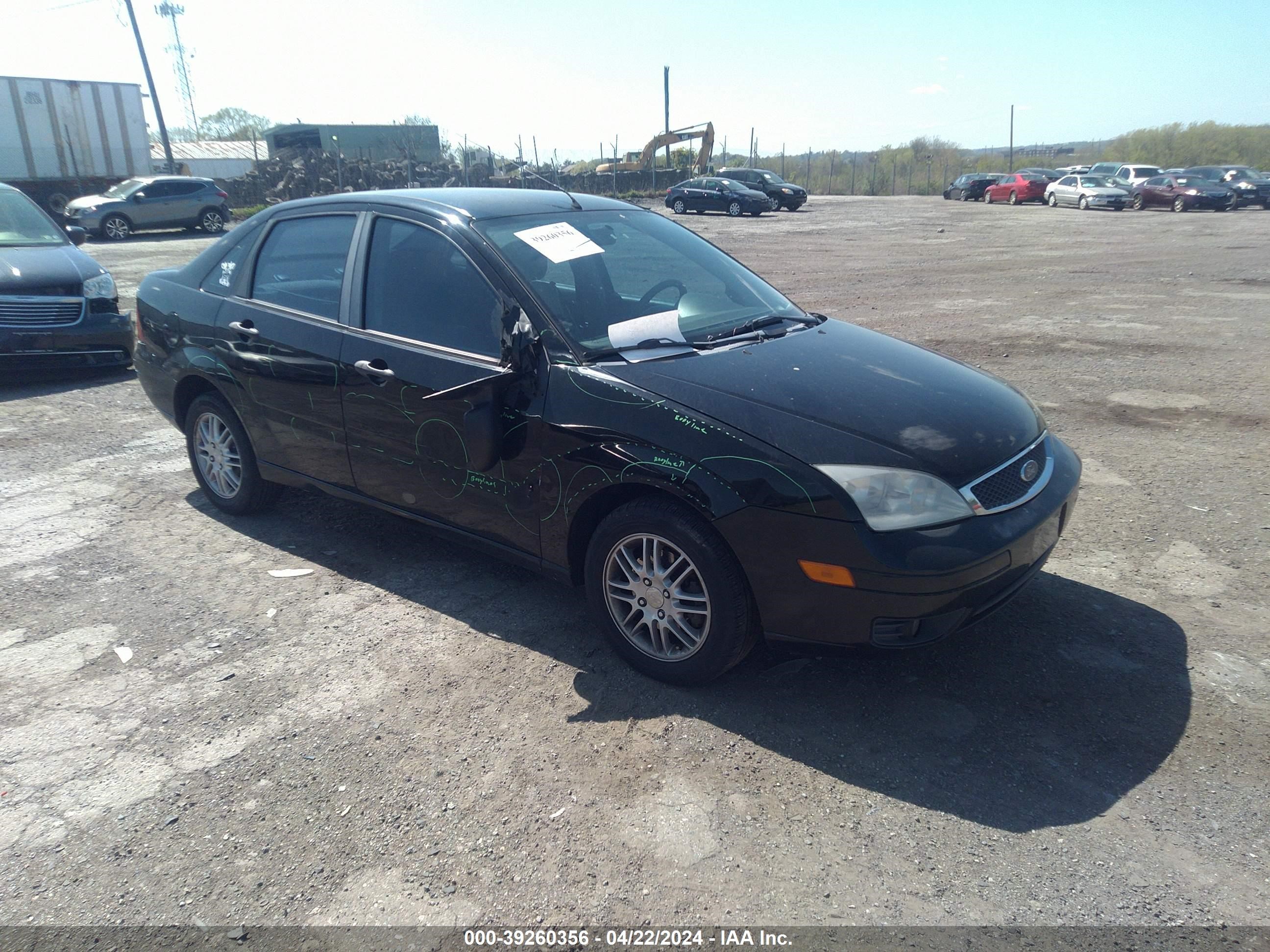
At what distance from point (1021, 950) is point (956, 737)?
90 cm

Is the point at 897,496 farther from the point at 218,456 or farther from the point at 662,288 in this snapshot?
the point at 218,456

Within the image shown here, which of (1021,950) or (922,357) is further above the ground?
(922,357)

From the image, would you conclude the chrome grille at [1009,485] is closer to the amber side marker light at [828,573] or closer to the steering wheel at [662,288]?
the amber side marker light at [828,573]

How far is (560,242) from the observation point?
400 centimetres

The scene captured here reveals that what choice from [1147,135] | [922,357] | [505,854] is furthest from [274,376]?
[1147,135]

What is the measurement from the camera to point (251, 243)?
485 centimetres

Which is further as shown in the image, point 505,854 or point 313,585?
point 313,585

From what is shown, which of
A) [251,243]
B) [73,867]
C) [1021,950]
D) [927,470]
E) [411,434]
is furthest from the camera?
[251,243]

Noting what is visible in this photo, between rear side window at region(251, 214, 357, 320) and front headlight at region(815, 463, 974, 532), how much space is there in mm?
2627

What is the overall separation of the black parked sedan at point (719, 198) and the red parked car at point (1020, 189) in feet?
38.0

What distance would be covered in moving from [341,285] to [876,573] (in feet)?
9.44

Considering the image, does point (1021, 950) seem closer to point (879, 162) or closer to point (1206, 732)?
point (1206, 732)

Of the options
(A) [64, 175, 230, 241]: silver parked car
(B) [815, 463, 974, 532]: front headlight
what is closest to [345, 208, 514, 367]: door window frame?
(B) [815, 463, 974, 532]: front headlight

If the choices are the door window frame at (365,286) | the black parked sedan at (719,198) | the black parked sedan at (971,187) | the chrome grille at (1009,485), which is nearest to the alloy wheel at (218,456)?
the door window frame at (365,286)
